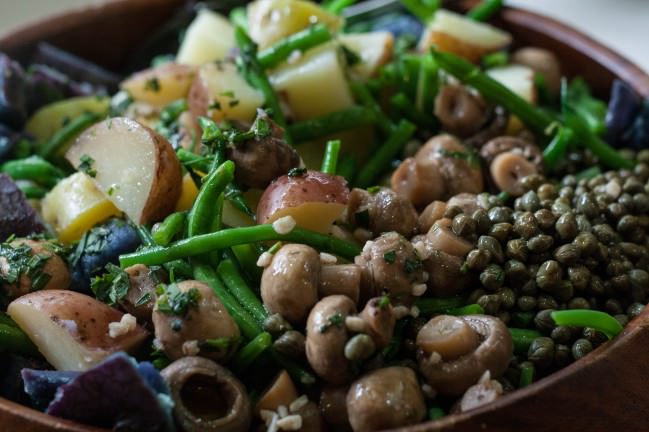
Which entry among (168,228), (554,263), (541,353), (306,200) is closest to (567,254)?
(554,263)

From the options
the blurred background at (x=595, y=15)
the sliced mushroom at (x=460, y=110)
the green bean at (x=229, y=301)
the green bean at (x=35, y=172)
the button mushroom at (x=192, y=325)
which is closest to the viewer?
the button mushroom at (x=192, y=325)

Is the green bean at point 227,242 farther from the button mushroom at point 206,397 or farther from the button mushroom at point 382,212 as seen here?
the button mushroom at point 206,397

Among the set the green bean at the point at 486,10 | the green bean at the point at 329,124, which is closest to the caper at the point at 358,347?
the green bean at the point at 329,124

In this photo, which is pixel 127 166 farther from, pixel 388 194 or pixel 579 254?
pixel 579 254

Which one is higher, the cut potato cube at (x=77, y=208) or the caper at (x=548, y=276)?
the cut potato cube at (x=77, y=208)

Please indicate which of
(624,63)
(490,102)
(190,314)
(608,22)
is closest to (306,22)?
(490,102)

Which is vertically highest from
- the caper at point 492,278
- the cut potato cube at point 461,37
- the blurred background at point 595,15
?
the cut potato cube at point 461,37

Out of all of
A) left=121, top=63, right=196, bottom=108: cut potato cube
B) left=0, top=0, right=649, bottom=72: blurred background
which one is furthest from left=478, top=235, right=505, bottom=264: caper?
left=0, top=0, right=649, bottom=72: blurred background
